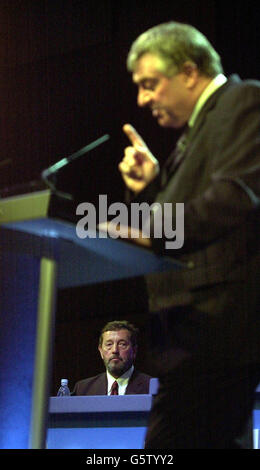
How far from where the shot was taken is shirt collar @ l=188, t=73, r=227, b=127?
4.34 feet

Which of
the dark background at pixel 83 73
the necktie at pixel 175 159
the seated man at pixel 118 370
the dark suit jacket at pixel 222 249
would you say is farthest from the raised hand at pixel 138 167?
the dark background at pixel 83 73

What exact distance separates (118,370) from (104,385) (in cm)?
17

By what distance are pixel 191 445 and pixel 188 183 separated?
0.50m

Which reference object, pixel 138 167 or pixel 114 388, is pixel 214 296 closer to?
pixel 138 167

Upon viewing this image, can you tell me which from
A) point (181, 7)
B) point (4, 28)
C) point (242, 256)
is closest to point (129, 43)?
point (181, 7)

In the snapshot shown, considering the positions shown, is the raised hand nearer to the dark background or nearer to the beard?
the beard

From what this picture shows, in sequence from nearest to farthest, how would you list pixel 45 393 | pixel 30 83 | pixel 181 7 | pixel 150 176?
pixel 45 393, pixel 150 176, pixel 181 7, pixel 30 83

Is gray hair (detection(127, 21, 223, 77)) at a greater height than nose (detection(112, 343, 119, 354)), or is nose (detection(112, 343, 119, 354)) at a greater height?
nose (detection(112, 343, 119, 354))

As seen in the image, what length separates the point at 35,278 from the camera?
140 centimetres

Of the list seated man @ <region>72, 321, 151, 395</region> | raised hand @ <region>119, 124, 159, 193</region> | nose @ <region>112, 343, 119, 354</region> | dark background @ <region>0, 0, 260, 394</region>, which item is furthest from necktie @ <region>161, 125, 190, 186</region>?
dark background @ <region>0, 0, 260, 394</region>

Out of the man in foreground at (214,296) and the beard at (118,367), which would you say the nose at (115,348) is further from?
the man in foreground at (214,296)

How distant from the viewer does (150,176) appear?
4.41ft

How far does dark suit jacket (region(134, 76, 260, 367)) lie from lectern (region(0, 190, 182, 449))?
0.21ft
